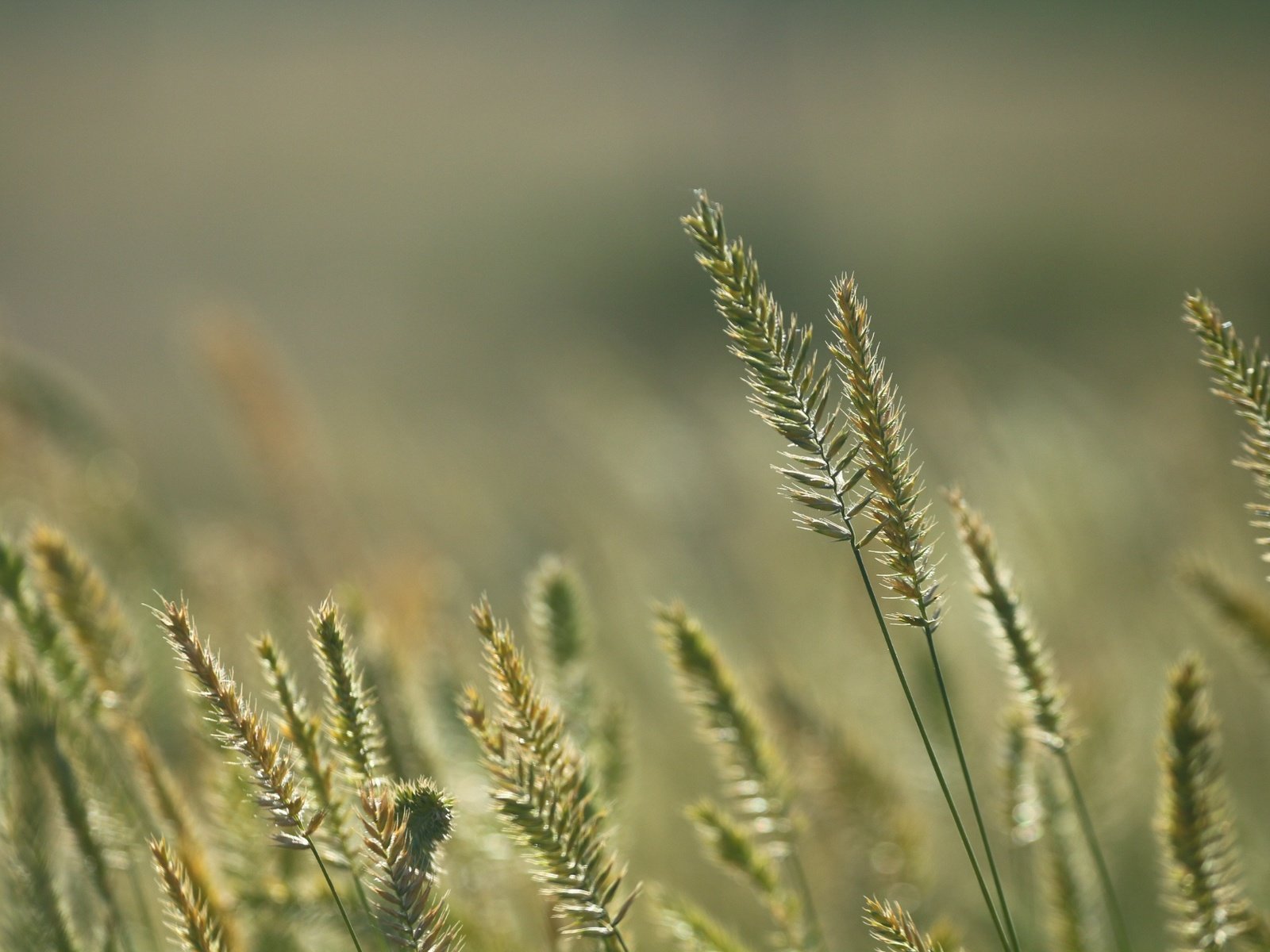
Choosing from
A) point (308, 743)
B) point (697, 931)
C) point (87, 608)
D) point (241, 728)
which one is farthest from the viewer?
point (87, 608)

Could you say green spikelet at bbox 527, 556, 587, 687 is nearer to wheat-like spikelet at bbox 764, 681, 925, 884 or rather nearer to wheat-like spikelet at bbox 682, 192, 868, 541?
wheat-like spikelet at bbox 764, 681, 925, 884

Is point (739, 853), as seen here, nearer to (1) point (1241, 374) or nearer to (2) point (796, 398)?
(2) point (796, 398)

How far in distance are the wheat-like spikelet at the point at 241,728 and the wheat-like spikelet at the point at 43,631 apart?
0.37 metres

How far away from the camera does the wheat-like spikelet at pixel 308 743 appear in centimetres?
87

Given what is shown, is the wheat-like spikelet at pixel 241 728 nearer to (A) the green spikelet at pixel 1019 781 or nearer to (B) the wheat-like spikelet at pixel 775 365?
(B) the wheat-like spikelet at pixel 775 365

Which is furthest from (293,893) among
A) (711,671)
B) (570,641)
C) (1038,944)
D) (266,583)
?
(1038,944)

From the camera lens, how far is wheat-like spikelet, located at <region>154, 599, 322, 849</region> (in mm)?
760

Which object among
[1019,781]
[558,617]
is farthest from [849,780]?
[558,617]

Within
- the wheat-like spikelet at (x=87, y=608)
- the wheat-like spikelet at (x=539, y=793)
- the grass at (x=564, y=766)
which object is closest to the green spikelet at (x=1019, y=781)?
the grass at (x=564, y=766)

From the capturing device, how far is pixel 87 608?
1.13 meters

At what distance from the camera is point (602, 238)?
12352 mm

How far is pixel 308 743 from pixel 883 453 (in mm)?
522

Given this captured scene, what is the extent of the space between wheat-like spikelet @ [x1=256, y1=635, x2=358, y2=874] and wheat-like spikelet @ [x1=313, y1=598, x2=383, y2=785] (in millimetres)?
36

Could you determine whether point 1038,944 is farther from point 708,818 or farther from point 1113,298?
point 1113,298
